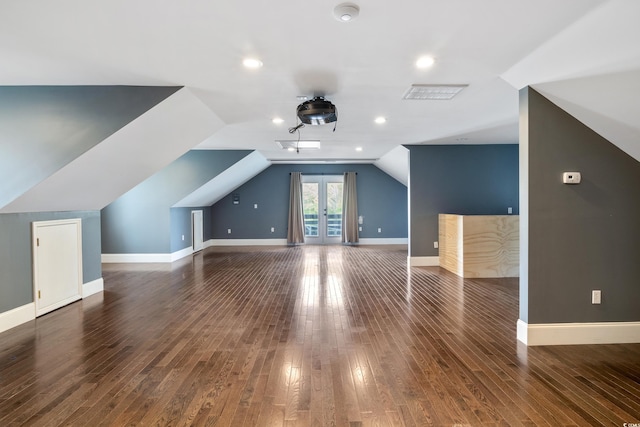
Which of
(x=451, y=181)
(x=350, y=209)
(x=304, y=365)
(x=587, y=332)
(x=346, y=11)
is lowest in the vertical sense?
(x=304, y=365)

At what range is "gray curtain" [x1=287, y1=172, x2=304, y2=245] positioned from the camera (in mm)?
10398

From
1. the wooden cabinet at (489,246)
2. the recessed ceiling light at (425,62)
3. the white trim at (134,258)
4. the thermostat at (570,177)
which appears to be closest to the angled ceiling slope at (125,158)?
the recessed ceiling light at (425,62)

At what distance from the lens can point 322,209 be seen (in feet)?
35.1

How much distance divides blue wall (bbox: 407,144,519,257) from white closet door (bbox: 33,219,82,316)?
5.66m

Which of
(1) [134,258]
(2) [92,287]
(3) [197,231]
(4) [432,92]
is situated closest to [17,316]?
(2) [92,287]

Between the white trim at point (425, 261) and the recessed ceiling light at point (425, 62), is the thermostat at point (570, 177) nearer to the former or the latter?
the recessed ceiling light at point (425, 62)

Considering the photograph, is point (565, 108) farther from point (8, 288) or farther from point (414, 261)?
point (8, 288)

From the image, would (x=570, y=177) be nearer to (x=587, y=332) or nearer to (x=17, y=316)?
(x=587, y=332)

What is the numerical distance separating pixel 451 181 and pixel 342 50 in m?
4.90

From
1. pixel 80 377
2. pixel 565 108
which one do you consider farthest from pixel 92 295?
pixel 565 108

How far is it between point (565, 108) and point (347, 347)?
2903mm

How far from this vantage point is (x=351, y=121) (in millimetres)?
4805

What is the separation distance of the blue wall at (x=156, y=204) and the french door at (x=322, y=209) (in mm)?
3711

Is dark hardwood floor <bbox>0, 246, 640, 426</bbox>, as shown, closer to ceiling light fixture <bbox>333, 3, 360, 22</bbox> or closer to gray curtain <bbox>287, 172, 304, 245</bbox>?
ceiling light fixture <bbox>333, 3, 360, 22</bbox>
